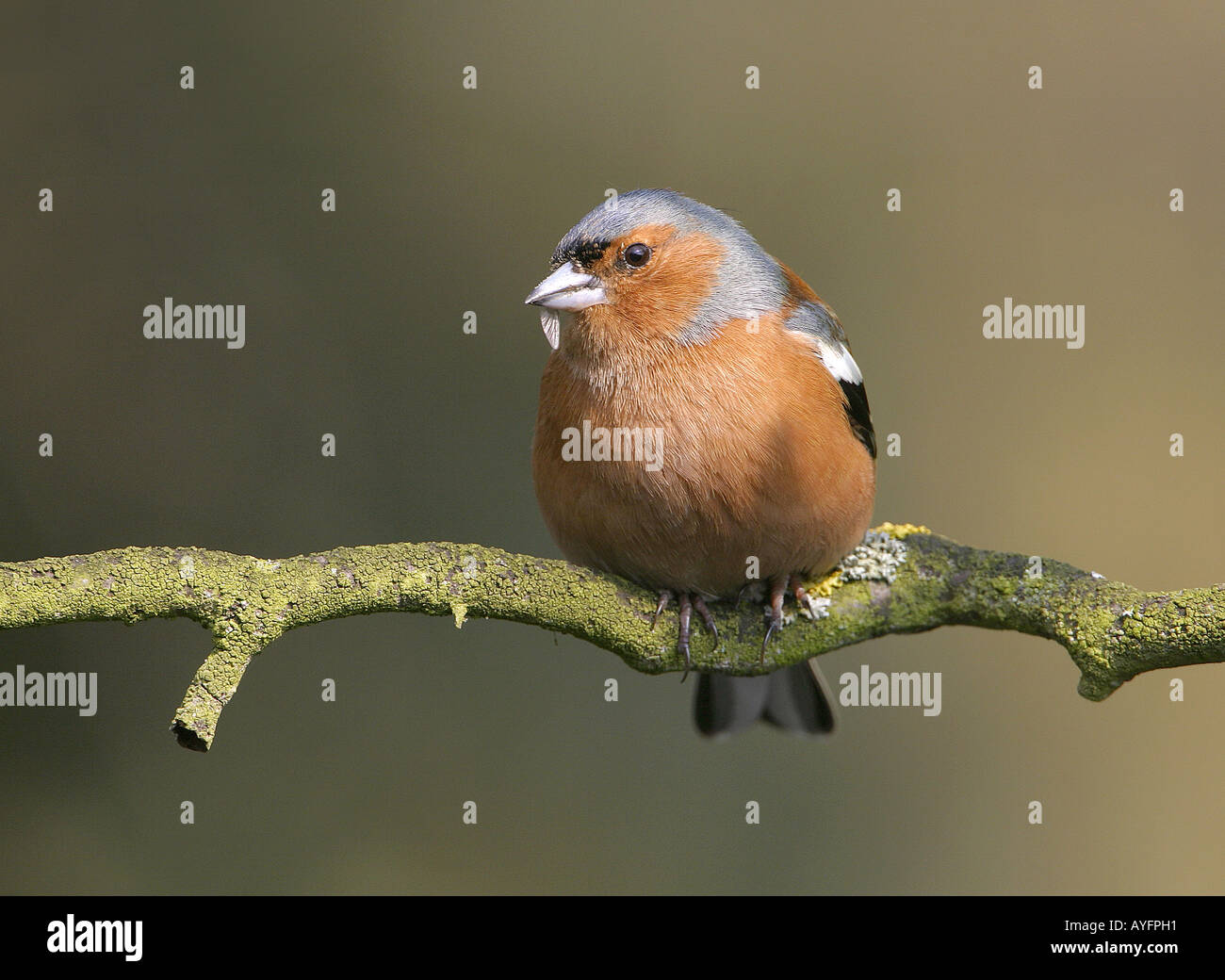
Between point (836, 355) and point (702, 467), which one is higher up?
point (836, 355)

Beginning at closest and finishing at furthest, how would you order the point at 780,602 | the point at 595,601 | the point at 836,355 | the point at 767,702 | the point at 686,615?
the point at 595,601 < the point at 686,615 < the point at 780,602 < the point at 836,355 < the point at 767,702

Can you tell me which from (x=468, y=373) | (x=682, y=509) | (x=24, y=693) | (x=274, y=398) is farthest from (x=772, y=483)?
(x=24, y=693)

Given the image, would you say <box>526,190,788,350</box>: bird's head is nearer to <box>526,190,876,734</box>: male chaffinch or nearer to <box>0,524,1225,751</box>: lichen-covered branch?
<box>526,190,876,734</box>: male chaffinch

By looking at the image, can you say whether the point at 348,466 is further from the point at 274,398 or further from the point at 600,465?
the point at 600,465

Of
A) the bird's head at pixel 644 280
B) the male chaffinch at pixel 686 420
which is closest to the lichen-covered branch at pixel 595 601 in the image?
the male chaffinch at pixel 686 420

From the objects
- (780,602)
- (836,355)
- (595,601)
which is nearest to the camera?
(595,601)

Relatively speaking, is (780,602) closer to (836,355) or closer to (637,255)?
(836,355)

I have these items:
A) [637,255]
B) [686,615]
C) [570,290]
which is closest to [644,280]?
[637,255]

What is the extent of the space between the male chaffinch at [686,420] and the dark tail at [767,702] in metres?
1.08

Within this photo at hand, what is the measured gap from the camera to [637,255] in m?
4.15

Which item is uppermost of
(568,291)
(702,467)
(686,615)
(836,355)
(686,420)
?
(568,291)

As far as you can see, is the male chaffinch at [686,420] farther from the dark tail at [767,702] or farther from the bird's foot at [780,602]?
the dark tail at [767,702]

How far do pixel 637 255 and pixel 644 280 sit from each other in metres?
0.09

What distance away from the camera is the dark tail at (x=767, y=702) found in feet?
16.8
